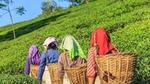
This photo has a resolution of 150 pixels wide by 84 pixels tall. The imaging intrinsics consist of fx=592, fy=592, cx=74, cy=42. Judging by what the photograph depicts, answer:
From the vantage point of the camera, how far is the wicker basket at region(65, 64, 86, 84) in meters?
10.2

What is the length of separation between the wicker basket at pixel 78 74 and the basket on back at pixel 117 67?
0.59m

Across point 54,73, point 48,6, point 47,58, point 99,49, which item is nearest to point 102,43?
point 99,49

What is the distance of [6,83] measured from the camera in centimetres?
1434

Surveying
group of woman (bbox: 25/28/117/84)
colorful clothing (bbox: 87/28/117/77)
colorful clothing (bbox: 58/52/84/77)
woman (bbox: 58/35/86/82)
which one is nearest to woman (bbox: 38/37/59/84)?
group of woman (bbox: 25/28/117/84)

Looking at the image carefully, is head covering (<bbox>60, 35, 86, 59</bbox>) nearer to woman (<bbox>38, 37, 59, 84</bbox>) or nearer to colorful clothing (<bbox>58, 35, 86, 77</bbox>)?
colorful clothing (<bbox>58, 35, 86, 77</bbox>)

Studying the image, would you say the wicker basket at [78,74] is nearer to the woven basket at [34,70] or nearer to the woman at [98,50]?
the woman at [98,50]

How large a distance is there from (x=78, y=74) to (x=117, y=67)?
0.96m

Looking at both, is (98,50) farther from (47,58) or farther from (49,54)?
(47,58)

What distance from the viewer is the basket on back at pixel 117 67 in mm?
9453

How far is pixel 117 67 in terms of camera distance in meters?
9.51

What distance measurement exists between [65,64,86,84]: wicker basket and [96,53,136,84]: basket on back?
0.59m

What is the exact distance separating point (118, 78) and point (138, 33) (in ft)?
38.5

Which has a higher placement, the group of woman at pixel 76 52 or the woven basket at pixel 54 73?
the group of woman at pixel 76 52

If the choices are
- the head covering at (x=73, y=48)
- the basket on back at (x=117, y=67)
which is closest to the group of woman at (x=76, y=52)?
the head covering at (x=73, y=48)
